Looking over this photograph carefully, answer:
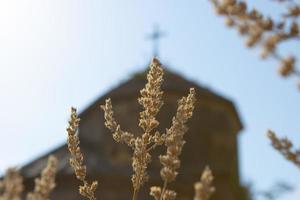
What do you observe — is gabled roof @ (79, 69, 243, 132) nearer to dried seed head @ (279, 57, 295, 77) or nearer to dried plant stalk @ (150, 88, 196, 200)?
dried seed head @ (279, 57, 295, 77)

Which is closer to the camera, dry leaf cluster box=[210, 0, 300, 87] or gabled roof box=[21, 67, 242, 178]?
dry leaf cluster box=[210, 0, 300, 87]

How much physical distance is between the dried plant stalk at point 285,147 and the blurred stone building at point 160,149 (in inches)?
540

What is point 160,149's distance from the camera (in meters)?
17.2

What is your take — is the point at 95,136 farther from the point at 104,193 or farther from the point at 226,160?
the point at 226,160

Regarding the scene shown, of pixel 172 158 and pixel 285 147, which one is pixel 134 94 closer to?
pixel 285 147

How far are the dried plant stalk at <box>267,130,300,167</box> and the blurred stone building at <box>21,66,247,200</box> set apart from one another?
13.7 meters

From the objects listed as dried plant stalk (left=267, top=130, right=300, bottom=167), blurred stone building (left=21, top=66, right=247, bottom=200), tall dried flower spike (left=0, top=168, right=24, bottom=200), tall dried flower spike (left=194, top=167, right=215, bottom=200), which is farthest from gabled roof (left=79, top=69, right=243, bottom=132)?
tall dried flower spike (left=194, top=167, right=215, bottom=200)

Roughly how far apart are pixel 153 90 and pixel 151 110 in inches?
3.0

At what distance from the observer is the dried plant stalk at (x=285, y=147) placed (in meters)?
2.20

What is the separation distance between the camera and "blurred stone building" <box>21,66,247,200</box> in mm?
16375

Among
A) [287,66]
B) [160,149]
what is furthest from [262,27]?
[160,149]

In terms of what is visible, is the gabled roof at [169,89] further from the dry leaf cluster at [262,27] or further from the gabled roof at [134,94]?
the dry leaf cluster at [262,27]

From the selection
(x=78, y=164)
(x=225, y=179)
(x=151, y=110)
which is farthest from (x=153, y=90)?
(x=225, y=179)

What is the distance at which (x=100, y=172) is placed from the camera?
53.3 ft
